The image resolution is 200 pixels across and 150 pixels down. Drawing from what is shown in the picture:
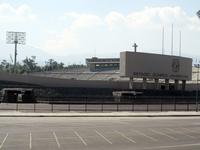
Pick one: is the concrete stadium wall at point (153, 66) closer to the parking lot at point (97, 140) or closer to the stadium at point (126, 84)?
the stadium at point (126, 84)

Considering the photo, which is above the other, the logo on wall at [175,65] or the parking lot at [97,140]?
the logo on wall at [175,65]

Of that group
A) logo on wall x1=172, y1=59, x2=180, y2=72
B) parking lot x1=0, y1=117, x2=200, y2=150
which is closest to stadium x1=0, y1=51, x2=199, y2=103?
logo on wall x1=172, y1=59, x2=180, y2=72

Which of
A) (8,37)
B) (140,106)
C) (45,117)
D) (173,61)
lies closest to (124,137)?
(45,117)

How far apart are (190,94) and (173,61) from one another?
672 centimetres

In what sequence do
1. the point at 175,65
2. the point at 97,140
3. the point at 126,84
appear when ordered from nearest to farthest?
the point at 97,140 → the point at 175,65 → the point at 126,84

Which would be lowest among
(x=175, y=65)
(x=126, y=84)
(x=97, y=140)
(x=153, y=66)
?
(x=97, y=140)

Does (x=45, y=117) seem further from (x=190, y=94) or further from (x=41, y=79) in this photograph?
(x=41, y=79)

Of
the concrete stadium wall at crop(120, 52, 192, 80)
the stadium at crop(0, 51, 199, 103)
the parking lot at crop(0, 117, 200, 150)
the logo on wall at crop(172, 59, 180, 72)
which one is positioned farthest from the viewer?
the logo on wall at crop(172, 59, 180, 72)

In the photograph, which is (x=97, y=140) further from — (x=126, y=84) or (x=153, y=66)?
(x=126, y=84)

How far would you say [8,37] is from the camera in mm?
153625

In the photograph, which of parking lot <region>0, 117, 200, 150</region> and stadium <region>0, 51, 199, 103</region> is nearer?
parking lot <region>0, 117, 200, 150</region>

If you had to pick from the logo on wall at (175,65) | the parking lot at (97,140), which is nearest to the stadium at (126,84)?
the logo on wall at (175,65)

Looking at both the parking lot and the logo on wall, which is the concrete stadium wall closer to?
the logo on wall

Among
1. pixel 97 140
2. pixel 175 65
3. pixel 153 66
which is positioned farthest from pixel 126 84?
pixel 97 140
